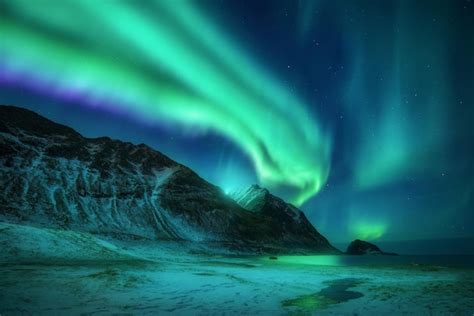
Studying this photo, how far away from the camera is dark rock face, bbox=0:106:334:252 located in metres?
115

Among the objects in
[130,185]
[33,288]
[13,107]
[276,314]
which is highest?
[13,107]

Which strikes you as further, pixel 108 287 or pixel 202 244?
pixel 202 244

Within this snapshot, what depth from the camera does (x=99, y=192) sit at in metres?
143

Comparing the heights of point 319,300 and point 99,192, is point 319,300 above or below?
below

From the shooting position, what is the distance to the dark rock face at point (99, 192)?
376ft

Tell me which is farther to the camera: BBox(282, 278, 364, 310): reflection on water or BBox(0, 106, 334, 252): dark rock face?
BBox(0, 106, 334, 252): dark rock face

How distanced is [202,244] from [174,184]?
185 ft

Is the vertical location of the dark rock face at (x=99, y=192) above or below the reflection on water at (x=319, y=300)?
above

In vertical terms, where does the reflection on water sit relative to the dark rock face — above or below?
below

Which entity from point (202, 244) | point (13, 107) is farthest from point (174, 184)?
point (13, 107)

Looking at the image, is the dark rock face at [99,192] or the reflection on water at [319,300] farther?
the dark rock face at [99,192]

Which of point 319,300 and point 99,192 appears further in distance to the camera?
point 99,192

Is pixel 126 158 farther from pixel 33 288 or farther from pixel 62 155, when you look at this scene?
pixel 33 288

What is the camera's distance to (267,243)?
185000 millimetres
